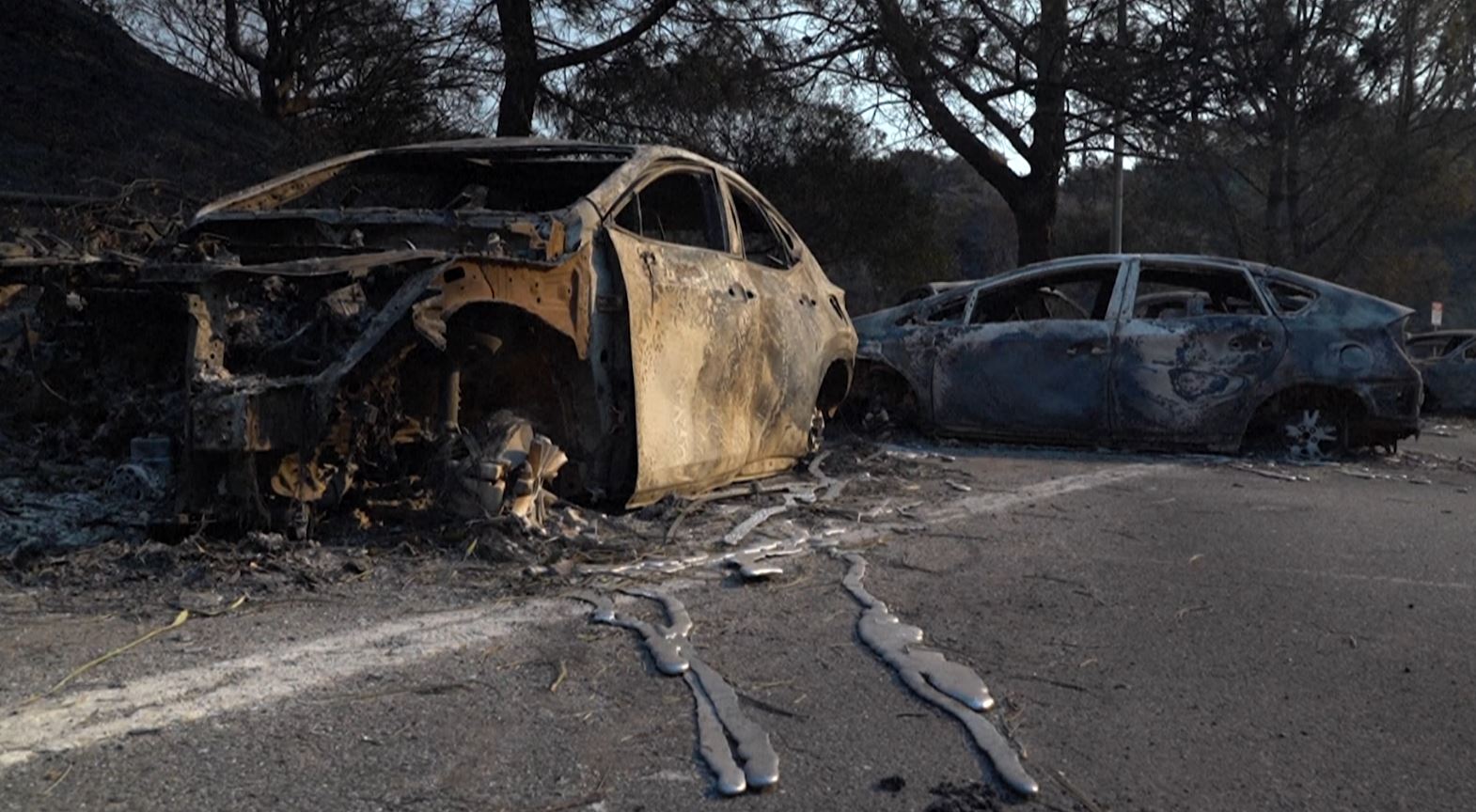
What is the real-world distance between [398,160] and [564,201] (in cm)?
86

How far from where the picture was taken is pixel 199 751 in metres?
2.99

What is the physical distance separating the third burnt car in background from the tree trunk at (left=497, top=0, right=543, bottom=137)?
7042 mm

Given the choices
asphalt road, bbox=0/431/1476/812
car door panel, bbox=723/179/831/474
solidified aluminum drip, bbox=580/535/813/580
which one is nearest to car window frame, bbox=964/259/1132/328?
car door panel, bbox=723/179/831/474

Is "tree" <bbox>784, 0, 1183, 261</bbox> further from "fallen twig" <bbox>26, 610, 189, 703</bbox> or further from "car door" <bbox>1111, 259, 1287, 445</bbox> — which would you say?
"fallen twig" <bbox>26, 610, 189, 703</bbox>

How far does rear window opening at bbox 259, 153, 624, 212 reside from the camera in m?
6.60

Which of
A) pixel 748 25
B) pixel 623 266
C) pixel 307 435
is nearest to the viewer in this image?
pixel 307 435

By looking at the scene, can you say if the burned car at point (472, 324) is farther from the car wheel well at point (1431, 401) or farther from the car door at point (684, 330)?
the car wheel well at point (1431, 401)

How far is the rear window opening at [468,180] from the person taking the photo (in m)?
6.60

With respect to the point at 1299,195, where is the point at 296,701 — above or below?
below

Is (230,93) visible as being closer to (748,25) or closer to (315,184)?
(748,25)

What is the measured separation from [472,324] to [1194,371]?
6.45 meters

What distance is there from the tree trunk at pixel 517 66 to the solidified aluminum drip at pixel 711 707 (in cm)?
1221

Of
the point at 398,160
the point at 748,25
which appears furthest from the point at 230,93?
the point at 398,160

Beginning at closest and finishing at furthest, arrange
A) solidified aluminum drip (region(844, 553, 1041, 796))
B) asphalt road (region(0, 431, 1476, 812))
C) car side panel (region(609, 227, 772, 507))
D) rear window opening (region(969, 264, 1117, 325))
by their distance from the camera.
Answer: asphalt road (region(0, 431, 1476, 812)), solidified aluminum drip (region(844, 553, 1041, 796)), car side panel (region(609, 227, 772, 507)), rear window opening (region(969, 264, 1117, 325))
